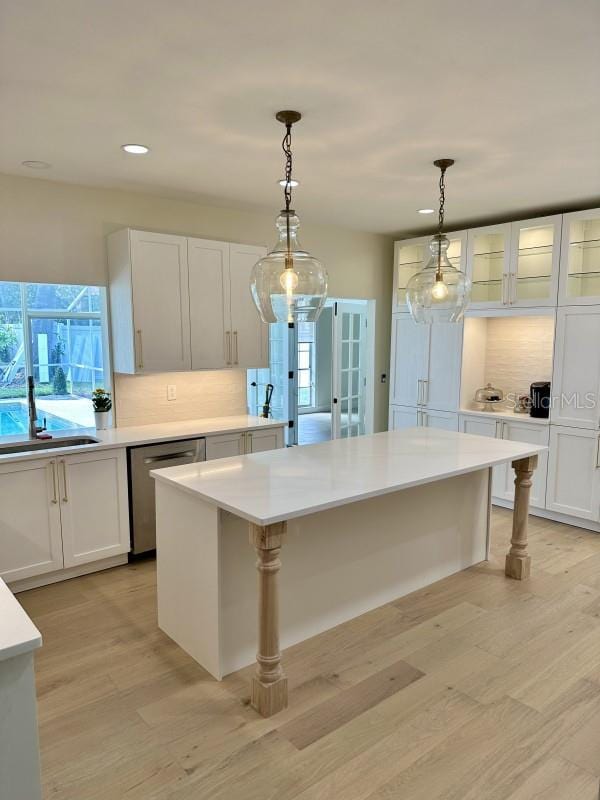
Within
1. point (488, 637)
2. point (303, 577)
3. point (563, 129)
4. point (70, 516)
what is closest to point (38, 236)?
point (70, 516)

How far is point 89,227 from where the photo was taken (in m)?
3.95

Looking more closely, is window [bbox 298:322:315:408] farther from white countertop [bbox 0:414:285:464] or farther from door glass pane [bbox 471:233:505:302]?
white countertop [bbox 0:414:285:464]

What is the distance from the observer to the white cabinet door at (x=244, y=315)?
14.3ft

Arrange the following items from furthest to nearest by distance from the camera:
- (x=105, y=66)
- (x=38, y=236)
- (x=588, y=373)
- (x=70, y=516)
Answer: (x=588, y=373) < (x=38, y=236) < (x=70, y=516) < (x=105, y=66)

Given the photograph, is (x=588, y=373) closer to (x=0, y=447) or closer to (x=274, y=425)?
(x=274, y=425)

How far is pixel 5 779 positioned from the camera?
132 centimetres

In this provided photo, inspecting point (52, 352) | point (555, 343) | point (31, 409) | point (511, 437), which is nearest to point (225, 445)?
point (31, 409)

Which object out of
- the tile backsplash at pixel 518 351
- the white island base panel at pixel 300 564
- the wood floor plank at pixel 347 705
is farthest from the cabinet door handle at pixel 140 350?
the tile backsplash at pixel 518 351

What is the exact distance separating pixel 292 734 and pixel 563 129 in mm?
3070

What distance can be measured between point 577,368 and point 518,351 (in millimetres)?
828

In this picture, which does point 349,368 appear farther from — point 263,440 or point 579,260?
point 579,260

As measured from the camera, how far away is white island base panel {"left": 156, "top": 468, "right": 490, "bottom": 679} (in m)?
2.54

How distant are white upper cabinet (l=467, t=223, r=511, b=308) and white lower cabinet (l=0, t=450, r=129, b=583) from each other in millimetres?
3452

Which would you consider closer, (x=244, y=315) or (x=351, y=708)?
(x=351, y=708)
